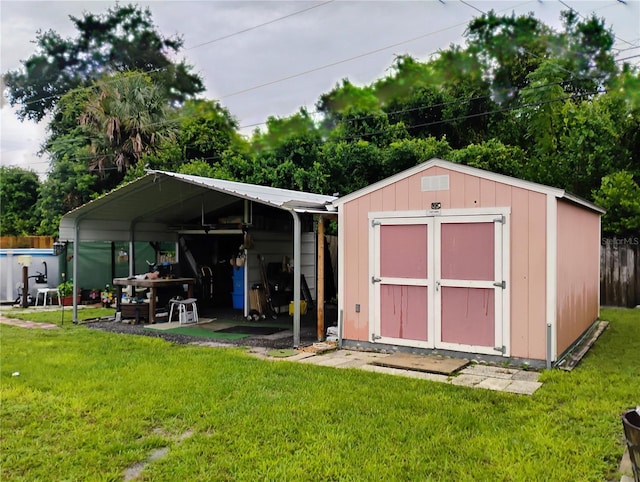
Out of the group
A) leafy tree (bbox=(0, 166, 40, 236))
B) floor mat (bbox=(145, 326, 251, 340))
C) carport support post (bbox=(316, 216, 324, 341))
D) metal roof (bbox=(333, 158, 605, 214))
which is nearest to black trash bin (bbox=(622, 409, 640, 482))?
metal roof (bbox=(333, 158, 605, 214))

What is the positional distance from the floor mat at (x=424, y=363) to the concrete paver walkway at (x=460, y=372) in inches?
2.7

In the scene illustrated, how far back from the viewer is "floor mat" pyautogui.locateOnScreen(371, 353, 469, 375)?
214 inches

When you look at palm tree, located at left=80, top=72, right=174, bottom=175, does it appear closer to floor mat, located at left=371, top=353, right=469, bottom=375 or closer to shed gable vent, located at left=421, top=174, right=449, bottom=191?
shed gable vent, located at left=421, top=174, right=449, bottom=191

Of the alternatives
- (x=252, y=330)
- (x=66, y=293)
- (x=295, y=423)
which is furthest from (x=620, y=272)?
(x=66, y=293)

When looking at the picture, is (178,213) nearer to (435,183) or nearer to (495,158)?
(435,183)

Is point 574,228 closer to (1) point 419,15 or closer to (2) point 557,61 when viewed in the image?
(1) point 419,15

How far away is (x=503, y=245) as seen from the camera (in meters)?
5.67

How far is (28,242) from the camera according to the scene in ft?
47.4

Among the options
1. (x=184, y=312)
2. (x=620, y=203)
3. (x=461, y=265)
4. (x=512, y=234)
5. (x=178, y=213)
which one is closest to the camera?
(x=512, y=234)

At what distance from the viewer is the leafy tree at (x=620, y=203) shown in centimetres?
1035

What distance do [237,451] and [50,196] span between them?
16656 millimetres

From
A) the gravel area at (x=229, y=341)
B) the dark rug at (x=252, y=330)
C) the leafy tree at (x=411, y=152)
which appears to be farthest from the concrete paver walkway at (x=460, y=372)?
the leafy tree at (x=411, y=152)

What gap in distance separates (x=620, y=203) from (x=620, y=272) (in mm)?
1469

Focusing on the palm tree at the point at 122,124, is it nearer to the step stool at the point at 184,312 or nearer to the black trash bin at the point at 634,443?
the step stool at the point at 184,312
